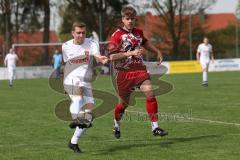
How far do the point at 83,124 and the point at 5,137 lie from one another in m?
2.29

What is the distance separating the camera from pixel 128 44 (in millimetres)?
10305

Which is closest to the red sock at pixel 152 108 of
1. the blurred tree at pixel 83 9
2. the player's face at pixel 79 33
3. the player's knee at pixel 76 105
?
the player's knee at pixel 76 105

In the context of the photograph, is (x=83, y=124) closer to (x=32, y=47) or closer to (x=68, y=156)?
(x=68, y=156)

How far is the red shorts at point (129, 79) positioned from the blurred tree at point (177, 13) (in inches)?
1649

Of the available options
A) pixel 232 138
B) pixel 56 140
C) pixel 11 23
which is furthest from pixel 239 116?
pixel 11 23

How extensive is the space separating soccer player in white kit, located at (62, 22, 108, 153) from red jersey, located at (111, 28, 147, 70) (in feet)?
2.82

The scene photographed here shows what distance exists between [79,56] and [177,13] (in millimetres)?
53618

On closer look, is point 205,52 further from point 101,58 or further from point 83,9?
point 83,9

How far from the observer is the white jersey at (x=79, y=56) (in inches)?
372

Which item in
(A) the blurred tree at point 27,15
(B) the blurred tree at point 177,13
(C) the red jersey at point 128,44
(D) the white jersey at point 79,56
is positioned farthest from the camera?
(A) the blurred tree at point 27,15

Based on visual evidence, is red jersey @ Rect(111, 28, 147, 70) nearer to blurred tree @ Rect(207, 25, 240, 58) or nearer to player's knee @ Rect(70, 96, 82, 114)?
player's knee @ Rect(70, 96, 82, 114)

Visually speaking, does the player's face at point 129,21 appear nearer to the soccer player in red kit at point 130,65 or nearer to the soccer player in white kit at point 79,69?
the soccer player in red kit at point 130,65

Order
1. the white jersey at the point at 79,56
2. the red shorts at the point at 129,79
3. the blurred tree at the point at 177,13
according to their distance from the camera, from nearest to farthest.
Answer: the white jersey at the point at 79,56 → the red shorts at the point at 129,79 → the blurred tree at the point at 177,13

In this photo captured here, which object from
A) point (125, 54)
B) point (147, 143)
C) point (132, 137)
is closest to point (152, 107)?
point (147, 143)
